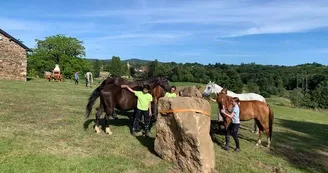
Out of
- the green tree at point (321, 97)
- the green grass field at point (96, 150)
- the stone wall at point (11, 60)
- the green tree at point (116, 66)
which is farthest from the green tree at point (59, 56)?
the green grass field at point (96, 150)

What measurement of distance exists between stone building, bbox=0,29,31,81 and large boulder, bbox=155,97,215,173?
27419 millimetres

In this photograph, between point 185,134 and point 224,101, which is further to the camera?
point 224,101

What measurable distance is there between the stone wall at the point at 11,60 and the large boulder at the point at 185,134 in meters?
27.6

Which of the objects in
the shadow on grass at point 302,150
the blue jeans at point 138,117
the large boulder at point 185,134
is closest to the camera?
the large boulder at point 185,134

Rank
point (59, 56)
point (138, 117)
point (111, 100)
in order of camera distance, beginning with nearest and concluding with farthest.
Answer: point (111, 100) < point (138, 117) < point (59, 56)

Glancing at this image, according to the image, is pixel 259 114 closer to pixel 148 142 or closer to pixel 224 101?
pixel 224 101

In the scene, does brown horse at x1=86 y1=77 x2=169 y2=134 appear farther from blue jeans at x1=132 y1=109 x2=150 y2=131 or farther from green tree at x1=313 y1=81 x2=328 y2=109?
green tree at x1=313 y1=81 x2=328 y2=109

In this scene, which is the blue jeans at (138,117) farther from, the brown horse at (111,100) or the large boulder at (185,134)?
the large boulder at (185,134)

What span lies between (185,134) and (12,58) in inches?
1144

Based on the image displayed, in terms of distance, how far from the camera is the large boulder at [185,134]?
324 inches

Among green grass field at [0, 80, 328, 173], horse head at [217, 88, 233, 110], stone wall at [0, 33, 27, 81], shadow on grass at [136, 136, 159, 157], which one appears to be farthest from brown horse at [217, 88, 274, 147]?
stone wall at [0, 33, 27, 81]

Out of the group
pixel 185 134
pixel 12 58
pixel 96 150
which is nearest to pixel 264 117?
pixel 185 134

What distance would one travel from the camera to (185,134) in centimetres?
830

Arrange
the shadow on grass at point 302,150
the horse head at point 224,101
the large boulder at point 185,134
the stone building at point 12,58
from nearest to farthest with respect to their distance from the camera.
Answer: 1. the large boulder at point 185,134
2. the shadow on grass at point 302,150
3. the horse head at point 224,101
4. the stone building at point 12,58
